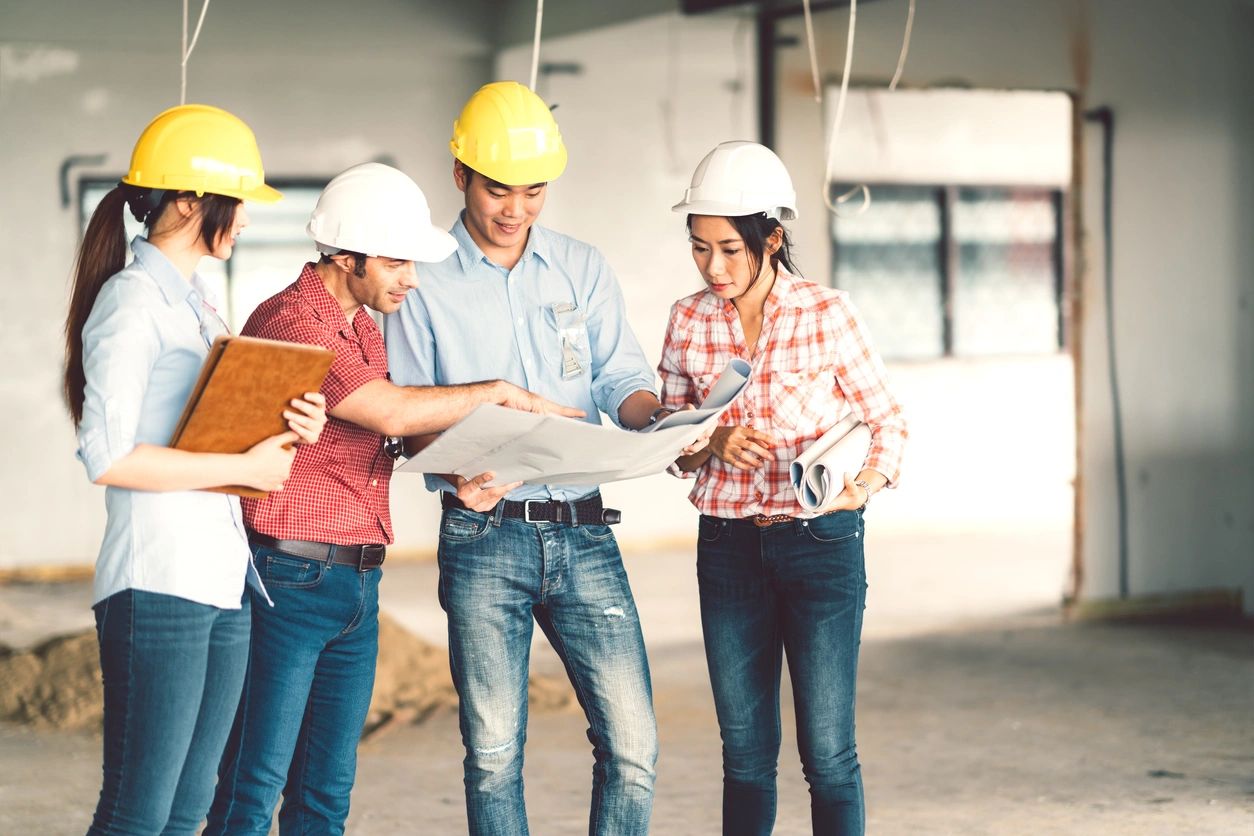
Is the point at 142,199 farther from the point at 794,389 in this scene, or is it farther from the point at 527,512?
the point at 794,389

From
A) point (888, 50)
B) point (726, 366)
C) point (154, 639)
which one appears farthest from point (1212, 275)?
point (154, 639)

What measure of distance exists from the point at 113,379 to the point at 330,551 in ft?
1.78

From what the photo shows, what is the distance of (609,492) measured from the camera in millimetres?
Result: 9227

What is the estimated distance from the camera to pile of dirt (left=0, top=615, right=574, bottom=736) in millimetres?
5215

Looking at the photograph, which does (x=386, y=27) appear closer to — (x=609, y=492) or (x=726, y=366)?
(x=609, y=492)

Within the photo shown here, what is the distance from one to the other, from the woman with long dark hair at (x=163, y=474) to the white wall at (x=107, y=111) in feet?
21.4

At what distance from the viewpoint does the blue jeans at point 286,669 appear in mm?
2594

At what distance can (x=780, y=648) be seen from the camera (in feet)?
9.81

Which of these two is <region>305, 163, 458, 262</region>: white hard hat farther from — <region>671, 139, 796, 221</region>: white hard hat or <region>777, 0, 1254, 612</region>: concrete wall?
<region>777, 0, 1254, 612</region>: concrete wall

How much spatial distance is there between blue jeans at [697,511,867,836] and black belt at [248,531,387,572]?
635mm

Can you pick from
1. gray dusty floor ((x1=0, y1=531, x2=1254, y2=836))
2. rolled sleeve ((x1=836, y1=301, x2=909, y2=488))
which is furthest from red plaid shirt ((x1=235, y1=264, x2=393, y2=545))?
gray dusty floor ((x1=0, y1=531, x2=1254, y2=836))

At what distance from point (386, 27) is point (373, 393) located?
22.9ft

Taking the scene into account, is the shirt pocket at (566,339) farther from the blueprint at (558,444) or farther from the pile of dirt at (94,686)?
the pile of dirt at (94,686)

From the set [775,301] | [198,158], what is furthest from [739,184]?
[198,158]
